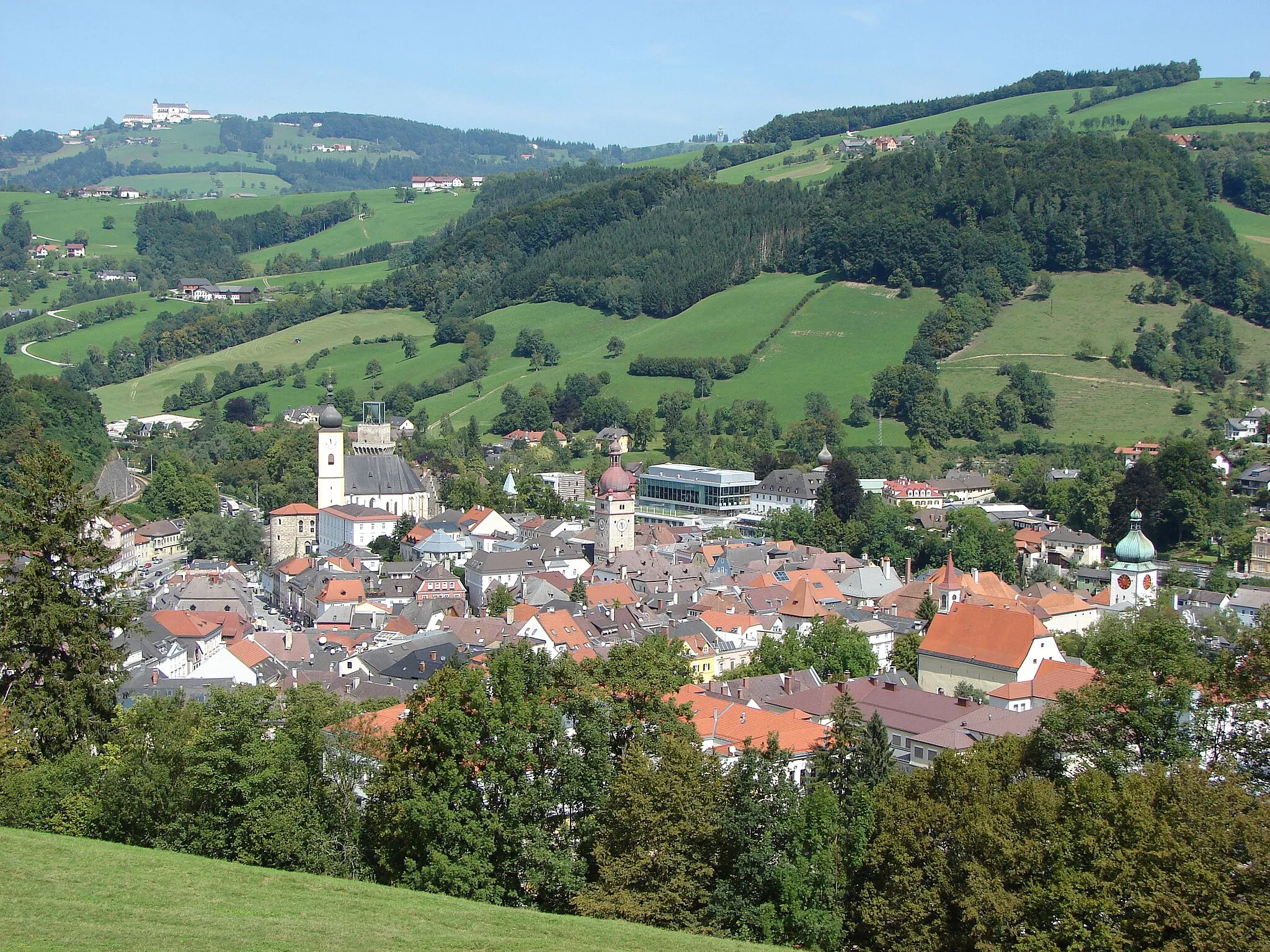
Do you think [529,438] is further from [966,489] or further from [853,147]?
[853,147]

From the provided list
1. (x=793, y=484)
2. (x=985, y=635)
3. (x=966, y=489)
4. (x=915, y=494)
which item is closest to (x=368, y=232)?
(x=793, y=484)

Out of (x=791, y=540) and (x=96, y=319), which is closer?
(x=791, y=540)

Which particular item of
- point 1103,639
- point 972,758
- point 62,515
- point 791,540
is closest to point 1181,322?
point 791,540

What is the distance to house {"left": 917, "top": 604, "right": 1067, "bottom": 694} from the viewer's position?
42.9 m

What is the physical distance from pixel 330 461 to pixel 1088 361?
5854 cm

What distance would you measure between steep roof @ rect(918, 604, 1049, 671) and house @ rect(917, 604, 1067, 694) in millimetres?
19

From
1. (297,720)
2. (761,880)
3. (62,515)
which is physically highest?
(62,515)

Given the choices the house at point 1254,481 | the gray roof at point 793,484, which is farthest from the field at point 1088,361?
the gray roof at point 793,484

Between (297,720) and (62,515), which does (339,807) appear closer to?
(297,720)

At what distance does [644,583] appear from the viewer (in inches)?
2483

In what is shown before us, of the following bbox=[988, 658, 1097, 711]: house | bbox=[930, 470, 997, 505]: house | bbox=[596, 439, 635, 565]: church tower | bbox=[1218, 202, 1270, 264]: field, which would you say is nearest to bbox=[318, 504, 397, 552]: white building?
bbox=[596, 439, 635, 565]: church tower

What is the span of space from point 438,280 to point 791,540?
269 feet

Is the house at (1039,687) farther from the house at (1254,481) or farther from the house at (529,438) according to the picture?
the house at (529,438)

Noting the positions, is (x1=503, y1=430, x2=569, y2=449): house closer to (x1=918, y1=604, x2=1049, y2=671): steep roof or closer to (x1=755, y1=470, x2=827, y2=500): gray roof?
(x1=755, y1=470, x2=827, y2=500): gray roof
